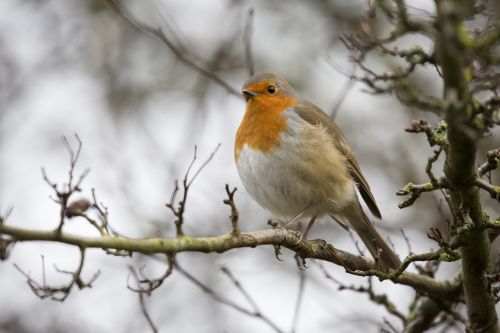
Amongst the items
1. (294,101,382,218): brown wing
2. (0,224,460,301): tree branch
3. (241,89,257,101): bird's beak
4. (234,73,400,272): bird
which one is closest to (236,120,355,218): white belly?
(234,73,400,272): bird

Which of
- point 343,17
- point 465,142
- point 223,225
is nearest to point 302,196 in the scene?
point 465,142

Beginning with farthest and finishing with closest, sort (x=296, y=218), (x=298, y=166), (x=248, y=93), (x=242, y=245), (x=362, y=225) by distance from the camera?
(x=248, y=93)
(x=362, y=225)
(x=296, y=218)
(x=298, y=166)
(x=242, y=245)

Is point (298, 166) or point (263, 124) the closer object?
point (298, 166)

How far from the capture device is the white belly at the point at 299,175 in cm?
511

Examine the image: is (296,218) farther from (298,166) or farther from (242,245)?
(242,245)

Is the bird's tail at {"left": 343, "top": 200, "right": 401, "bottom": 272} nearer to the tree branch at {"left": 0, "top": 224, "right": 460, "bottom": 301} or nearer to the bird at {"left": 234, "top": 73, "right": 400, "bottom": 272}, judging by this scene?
the bird at {"left": 234, "top": 73, "right": 400, "bottom": 272}

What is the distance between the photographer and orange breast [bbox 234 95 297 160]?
5203 mm

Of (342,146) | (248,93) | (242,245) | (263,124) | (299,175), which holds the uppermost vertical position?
(248,93)

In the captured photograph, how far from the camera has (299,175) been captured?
16.8 feet

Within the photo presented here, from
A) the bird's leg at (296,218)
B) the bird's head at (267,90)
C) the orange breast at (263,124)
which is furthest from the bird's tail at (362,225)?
the bird's head at (267,90)

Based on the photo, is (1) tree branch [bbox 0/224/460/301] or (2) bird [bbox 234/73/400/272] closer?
(1) tree branch [bbox 0/224/460/301]

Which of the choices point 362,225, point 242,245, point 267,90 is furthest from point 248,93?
point 242,245

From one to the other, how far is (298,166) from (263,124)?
479 millimetres

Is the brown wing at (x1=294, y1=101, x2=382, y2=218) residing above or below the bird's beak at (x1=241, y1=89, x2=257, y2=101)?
below
